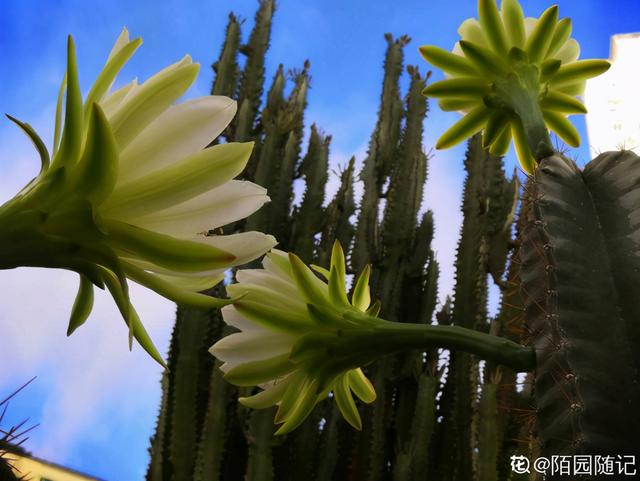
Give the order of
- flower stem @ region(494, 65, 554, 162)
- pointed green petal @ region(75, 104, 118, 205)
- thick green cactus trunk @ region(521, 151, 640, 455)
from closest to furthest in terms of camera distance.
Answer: pointed green petal @ region(75, 104, 118, 205) < thick green cactus trunk @ region(521, 151, 640, 455) < flower stem @ region(494, 65, 554, 162)

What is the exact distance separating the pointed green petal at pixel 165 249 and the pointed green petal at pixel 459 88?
0.51m

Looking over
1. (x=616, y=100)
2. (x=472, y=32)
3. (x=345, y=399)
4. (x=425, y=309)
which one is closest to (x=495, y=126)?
(x=472, y=32)

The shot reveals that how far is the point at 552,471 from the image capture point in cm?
55

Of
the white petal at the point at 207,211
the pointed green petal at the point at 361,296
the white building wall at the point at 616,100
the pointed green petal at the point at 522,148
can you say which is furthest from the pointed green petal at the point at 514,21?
the white building wall at the point at 616,100

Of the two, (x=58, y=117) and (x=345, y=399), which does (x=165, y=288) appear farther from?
(x=345, y=399)

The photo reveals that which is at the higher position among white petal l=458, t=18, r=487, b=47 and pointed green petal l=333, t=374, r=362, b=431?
white petal l=458, t=18, r=487, b=47

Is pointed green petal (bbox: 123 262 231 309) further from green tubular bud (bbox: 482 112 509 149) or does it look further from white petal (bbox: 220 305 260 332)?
green tubular bud (bbox: 482 112 509 149)

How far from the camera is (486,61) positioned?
0.84 meters

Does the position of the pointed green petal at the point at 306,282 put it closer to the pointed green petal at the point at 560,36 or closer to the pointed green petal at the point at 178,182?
the pointed green petal at the point at 178,182

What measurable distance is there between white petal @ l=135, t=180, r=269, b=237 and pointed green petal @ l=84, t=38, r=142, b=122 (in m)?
0.09

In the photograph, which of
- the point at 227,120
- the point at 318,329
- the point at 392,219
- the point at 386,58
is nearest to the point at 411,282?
the point at 392,219

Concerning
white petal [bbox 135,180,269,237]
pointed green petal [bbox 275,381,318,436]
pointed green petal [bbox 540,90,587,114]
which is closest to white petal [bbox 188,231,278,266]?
white petal [bbox 135,180,269,237]

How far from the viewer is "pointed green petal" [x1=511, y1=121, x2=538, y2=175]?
0.86m

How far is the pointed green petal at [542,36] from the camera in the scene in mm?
813
